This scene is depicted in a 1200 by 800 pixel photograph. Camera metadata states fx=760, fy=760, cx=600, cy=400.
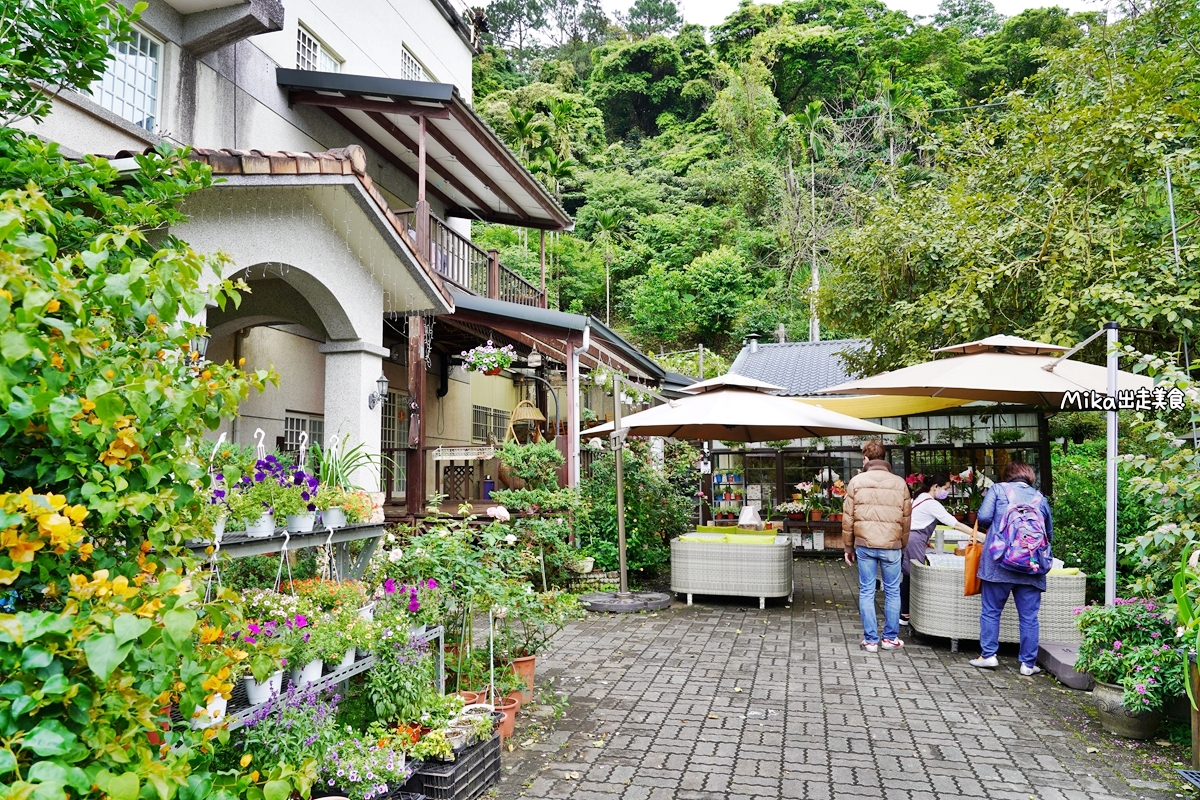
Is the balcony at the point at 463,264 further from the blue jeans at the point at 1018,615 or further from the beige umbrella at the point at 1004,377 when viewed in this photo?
the blue jeans at the point at 1018,615

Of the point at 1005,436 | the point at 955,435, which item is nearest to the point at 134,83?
the point at 955,435

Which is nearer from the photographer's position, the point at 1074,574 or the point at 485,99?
the point at 1074,574

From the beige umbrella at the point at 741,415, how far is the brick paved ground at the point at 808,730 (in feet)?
8.32

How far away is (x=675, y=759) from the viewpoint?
4590 mm

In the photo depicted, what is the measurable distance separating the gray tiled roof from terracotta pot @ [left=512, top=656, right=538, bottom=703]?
576 inches

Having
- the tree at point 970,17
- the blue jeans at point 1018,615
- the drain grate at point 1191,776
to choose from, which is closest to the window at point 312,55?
the blue jeans at point 1018,615

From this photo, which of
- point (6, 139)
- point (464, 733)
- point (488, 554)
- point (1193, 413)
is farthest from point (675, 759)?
point (6, 139)

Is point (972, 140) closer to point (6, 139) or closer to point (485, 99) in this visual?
point (6, 139)

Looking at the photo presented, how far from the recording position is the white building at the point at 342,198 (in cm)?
616

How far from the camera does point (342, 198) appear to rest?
632cm

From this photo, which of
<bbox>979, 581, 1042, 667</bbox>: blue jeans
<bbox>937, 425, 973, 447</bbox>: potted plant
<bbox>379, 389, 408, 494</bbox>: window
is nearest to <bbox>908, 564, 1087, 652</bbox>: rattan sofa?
<bbox>979, 581, 1042, 667</bbox>: blue jeans

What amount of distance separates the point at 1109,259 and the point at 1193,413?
203 inches

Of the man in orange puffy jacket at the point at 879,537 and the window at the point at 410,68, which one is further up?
the window at the point at 410,68

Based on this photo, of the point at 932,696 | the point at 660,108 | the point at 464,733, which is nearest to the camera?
the point at 464,733
